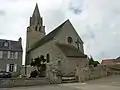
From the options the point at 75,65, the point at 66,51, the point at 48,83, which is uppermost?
the point at 66,51

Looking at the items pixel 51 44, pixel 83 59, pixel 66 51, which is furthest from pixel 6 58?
pixel 83 59

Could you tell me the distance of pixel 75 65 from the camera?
90.6 ft

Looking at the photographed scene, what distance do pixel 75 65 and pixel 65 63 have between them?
1.64 metres

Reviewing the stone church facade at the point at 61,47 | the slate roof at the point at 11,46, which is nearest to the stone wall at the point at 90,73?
the stone church facade at the point at 61,47

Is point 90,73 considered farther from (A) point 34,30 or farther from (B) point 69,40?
(A) point 34,30

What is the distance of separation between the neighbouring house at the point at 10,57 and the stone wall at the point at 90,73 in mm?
16860

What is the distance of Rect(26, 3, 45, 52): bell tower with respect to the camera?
4241cm

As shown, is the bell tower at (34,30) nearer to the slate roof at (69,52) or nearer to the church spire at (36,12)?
the church spire at (36,12)

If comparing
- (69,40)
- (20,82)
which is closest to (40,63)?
(69,40)

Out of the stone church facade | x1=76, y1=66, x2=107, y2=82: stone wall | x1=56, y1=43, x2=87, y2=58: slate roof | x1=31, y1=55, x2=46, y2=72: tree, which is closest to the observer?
x1=76, y1=66, x2=107, y2=82: stone wall

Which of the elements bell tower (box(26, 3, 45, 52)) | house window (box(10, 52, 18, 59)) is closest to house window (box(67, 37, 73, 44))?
house window (box(10, 52, 18, 59))

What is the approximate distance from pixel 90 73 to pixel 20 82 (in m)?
9.59

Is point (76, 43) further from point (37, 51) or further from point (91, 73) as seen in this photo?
point (91, 73)

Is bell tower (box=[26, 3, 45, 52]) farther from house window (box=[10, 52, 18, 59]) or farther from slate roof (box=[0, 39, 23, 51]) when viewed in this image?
house window (box=[10, 52, 18, 59])
